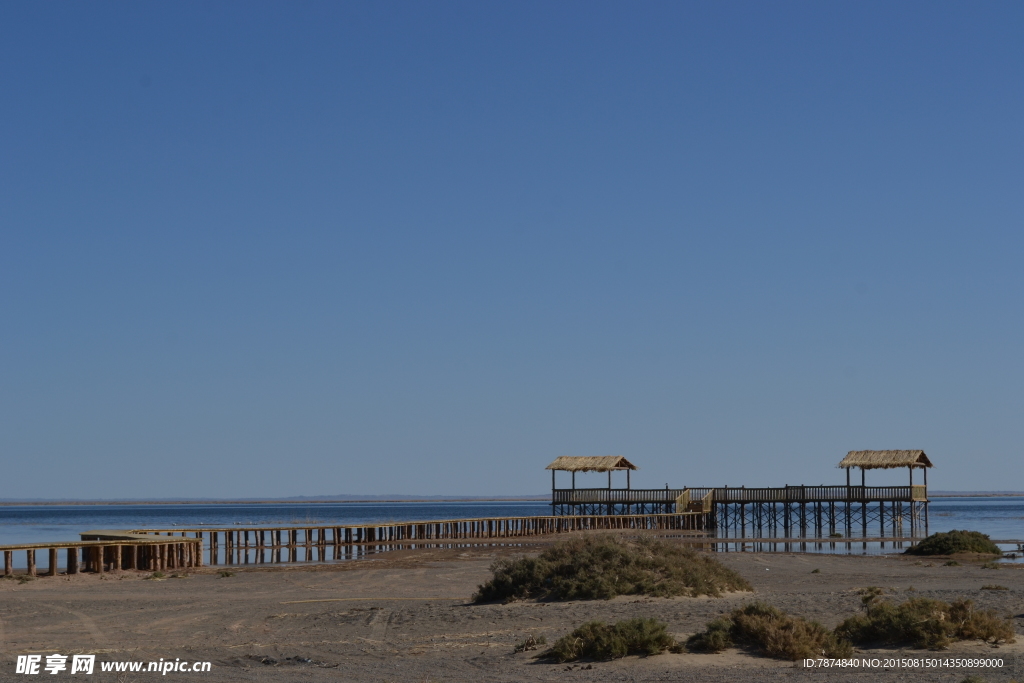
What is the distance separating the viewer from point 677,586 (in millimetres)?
19406

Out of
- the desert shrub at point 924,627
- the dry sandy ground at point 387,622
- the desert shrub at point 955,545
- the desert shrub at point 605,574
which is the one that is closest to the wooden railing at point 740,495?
the desert shrub at point 955,545

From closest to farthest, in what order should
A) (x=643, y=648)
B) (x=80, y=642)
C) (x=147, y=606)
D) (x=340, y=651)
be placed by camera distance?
(x=643, y=648), (x=340, y=651), (x=80, y=642), (x=147, y=606)

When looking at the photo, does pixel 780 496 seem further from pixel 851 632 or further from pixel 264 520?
pixel 264 520

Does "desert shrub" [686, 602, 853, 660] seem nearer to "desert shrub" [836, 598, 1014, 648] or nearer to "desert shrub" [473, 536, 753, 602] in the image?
"desert shrub" [836, 598, 1014, 648]

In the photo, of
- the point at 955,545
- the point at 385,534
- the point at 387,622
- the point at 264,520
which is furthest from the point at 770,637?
the point at 264,520

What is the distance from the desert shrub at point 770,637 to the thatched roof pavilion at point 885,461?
4802 centimetres

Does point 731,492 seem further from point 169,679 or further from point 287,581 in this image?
point 169,679

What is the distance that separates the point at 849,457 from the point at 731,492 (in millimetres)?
6849

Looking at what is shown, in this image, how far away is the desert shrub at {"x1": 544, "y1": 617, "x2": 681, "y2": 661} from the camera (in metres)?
13.1

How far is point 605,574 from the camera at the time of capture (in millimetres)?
19766

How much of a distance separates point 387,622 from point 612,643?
17.5 feet

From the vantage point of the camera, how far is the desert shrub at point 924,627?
13219 millimetres

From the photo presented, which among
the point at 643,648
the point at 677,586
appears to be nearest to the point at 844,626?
the point at 643,648

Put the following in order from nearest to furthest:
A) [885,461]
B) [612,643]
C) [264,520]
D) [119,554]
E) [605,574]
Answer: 1. [612,643]
2. [605,574]
3. [119,554]
4. [885,461]
5. [264,520]
